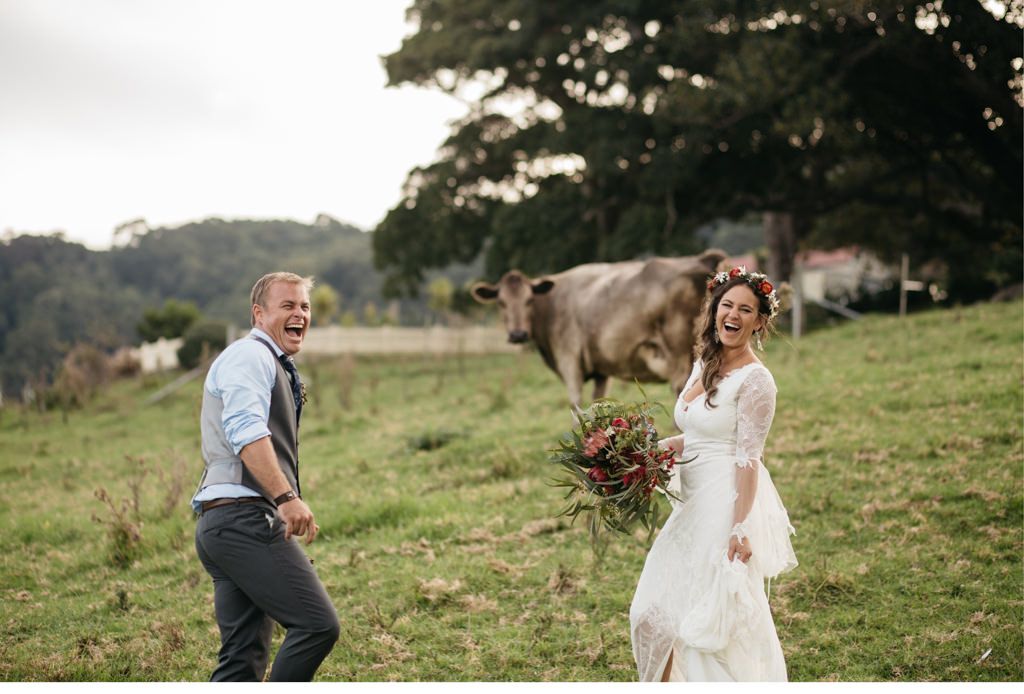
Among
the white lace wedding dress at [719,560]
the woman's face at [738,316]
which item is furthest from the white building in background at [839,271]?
the white lace wedding dress at [719,560]

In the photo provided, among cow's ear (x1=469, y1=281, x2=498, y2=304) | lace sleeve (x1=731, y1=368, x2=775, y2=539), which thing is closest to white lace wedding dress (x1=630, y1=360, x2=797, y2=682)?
lace sleeve (x1=731, y1=368, x2=775, y2=539)

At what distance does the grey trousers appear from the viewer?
3619mm

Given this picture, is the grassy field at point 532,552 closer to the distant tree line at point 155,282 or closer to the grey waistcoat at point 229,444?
the grey waistcoat at point 229,444

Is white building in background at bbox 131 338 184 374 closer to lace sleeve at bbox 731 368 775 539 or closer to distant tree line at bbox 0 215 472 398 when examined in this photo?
distant tree line at bbox 0 215 472 398

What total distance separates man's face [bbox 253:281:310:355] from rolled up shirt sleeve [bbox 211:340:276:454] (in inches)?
7.9

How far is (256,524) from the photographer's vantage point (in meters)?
3.69

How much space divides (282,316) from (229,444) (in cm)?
62

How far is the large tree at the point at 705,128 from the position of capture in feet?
59.3

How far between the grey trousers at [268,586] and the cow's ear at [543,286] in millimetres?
6712

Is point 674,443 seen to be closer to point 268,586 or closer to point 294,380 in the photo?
point 294,380

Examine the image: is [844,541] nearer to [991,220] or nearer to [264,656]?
[264,656]

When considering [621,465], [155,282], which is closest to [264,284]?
[621,465]

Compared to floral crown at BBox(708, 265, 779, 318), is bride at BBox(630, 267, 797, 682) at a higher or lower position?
lower

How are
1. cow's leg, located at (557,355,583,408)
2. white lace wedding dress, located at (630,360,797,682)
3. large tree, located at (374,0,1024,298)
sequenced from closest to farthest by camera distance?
white lace wedding dress, located at (630,360,797,682)
cow's leg, located at (557,355,583,408)
large tree, located at (374,0,1024,298)
